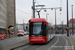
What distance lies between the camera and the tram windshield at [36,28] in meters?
19.3

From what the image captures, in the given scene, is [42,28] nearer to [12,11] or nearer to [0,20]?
[0,20]

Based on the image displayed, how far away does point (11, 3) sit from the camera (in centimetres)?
7944

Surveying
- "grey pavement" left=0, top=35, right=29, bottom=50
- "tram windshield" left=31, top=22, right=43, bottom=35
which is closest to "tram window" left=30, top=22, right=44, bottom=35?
"tram windshield" left=31, top=22, right=43, bottom=35

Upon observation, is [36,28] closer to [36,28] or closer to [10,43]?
[36,28]

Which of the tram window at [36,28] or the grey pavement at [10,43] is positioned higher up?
the tram window at [36,28]

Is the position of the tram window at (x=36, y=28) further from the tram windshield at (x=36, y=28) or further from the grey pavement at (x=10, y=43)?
the grey pavement at (x=10, y=43)

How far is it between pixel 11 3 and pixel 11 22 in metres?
9.42

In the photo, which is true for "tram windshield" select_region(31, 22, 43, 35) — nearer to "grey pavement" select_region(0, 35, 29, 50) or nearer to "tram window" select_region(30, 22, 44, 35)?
"tram window" select_region(30, 22, 44, 35)

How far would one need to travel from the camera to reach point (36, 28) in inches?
761

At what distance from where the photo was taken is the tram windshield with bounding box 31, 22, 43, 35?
63.3ft

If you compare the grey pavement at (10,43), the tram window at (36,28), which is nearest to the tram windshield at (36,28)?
the tram window at (36,28)

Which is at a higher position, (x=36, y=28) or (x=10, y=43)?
(x=36, y=28)

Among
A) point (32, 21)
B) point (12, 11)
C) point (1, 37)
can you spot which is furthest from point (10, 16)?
point (32, 21)

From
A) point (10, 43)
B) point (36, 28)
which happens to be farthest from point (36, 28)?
point (10, 43)
